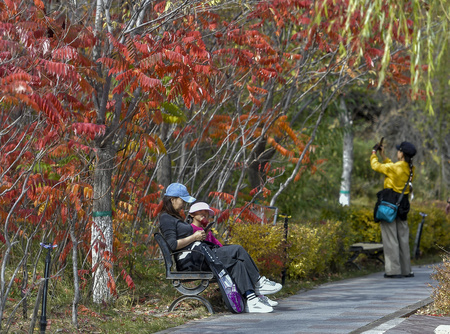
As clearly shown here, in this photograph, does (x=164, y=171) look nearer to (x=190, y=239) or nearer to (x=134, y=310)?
(x=190, y=239)

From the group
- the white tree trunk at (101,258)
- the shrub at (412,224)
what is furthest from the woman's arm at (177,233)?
the shrub at (412,224)

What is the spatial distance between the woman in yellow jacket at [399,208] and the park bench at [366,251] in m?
1.09

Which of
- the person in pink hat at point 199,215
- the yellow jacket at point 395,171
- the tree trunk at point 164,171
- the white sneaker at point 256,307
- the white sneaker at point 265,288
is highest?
the tree trunk at point 164,171

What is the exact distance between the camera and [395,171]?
12023 mm

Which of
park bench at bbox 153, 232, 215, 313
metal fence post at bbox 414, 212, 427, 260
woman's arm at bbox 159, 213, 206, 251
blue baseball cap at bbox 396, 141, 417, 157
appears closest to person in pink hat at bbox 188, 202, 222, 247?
woman's arm at bbox 159, 213, 206, 251

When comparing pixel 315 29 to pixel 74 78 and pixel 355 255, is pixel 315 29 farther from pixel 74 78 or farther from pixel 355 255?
pixel 74 78

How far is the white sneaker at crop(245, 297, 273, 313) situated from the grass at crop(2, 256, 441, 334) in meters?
0.34

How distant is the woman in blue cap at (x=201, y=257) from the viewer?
8164 millimetres

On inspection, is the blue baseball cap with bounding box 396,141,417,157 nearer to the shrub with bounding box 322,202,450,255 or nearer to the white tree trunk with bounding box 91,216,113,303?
the shrub with bounding box 322,202,450,255

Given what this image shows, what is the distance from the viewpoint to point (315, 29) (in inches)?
443

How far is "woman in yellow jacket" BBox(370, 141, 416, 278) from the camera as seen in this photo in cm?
1200

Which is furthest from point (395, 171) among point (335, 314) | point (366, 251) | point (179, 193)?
point (179, 193)

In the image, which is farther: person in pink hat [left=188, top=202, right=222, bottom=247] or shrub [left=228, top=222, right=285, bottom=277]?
shrub [left=228, top=222, right=285, bottom=277]

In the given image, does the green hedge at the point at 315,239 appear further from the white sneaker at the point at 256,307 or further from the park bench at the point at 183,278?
the park bench at the point at 183,278
